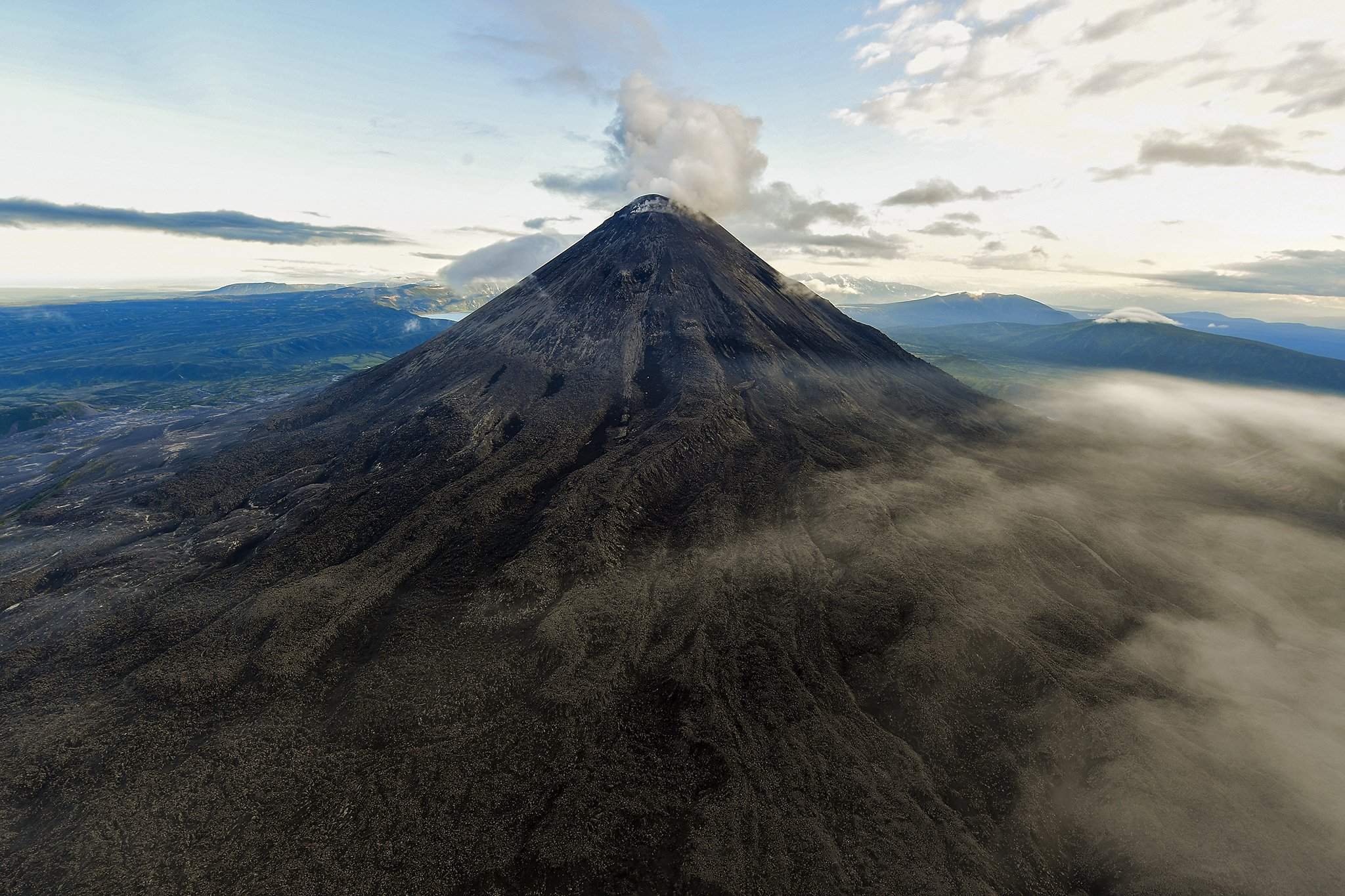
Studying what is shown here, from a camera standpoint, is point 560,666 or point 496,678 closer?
point 496,678

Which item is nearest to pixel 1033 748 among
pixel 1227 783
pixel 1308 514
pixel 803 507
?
pixel 1227 783

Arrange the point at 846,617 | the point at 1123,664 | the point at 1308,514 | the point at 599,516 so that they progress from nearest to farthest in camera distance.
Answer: the point at 1123,664, the point at 846,617, the point at 599,516, the point at 1308,514

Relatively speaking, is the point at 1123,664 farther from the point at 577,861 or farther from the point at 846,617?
Answer: the point at 577,861

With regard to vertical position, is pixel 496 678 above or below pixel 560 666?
below

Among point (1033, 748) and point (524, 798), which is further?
point (1033, 748)

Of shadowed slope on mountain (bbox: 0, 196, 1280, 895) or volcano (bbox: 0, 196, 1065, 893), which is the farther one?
shadowed slope on mountain (bbox: 0, 196, 1280, 895)

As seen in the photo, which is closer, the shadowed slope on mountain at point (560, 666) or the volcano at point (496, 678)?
the volcano at point (496, 678)

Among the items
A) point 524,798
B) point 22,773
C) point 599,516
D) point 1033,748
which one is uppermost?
point 599,516

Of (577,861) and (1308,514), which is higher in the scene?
(1308,514)
